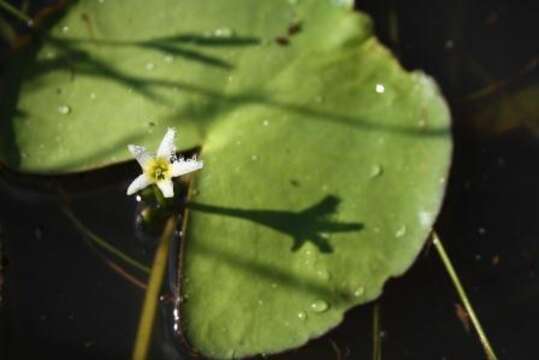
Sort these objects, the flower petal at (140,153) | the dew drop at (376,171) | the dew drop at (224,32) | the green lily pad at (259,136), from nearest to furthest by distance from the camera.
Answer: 1. the flower petal at (140,153)
2. the green lily pad at (259,136)
3. the dew drop at (376,171)
4. the dew drop at (224,32)

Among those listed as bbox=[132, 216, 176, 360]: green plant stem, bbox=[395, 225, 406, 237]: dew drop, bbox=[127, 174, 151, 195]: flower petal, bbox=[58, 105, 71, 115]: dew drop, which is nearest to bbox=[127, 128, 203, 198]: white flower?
bbox=[127, 174, 151, 195]: flower petal

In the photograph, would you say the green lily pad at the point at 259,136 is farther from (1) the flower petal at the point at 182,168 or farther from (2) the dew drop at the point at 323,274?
(1) the flower petal at the point at 182,168

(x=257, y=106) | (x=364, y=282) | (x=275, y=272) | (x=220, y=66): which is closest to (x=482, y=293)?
(x=364, y=282)

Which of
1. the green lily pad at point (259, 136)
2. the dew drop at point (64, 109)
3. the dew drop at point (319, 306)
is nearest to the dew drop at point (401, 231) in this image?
the green lily pad at point (259, 136)

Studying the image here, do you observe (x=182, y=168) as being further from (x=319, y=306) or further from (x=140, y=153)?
(x=319, y=306)

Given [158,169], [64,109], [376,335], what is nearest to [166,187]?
[158,169]
